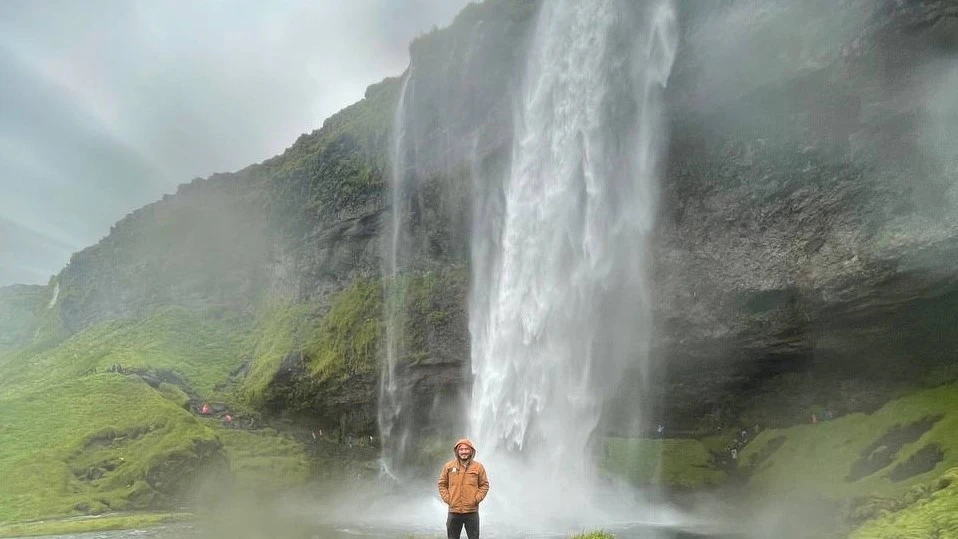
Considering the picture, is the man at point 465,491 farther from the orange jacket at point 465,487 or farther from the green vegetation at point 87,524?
the green vegetation at point 87,524

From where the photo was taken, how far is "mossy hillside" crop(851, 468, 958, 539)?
13.5 metres

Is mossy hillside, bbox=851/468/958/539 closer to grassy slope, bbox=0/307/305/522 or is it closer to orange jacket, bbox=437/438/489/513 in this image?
orange jacket, bbox=437/438/489/513

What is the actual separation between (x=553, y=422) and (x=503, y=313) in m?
8.64

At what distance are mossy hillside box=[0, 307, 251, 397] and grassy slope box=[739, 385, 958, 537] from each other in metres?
57.1

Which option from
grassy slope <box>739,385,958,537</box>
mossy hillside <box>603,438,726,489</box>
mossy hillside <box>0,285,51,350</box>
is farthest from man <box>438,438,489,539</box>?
mossy hillside <box>0,285,51,350</box>

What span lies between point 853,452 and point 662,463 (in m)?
12.4

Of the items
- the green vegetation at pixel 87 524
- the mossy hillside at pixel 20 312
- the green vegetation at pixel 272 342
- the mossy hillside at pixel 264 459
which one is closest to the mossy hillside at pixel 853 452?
the green vegetation at pixel 87 524

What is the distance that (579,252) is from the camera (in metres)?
42.5

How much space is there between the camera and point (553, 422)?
133 feet

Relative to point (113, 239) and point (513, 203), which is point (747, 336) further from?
point (113, 239)

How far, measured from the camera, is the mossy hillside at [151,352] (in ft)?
248

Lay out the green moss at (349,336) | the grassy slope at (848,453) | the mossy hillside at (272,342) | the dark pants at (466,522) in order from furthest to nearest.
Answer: the mossy hillside at (272,342) → the green moss at (349,336) → the grassy slope at (848,453) → the dark pants at (466,522)

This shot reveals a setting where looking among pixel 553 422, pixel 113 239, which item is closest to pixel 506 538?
pixel 553 422

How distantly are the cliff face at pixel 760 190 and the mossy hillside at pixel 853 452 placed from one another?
Answer: 3.36 metres
